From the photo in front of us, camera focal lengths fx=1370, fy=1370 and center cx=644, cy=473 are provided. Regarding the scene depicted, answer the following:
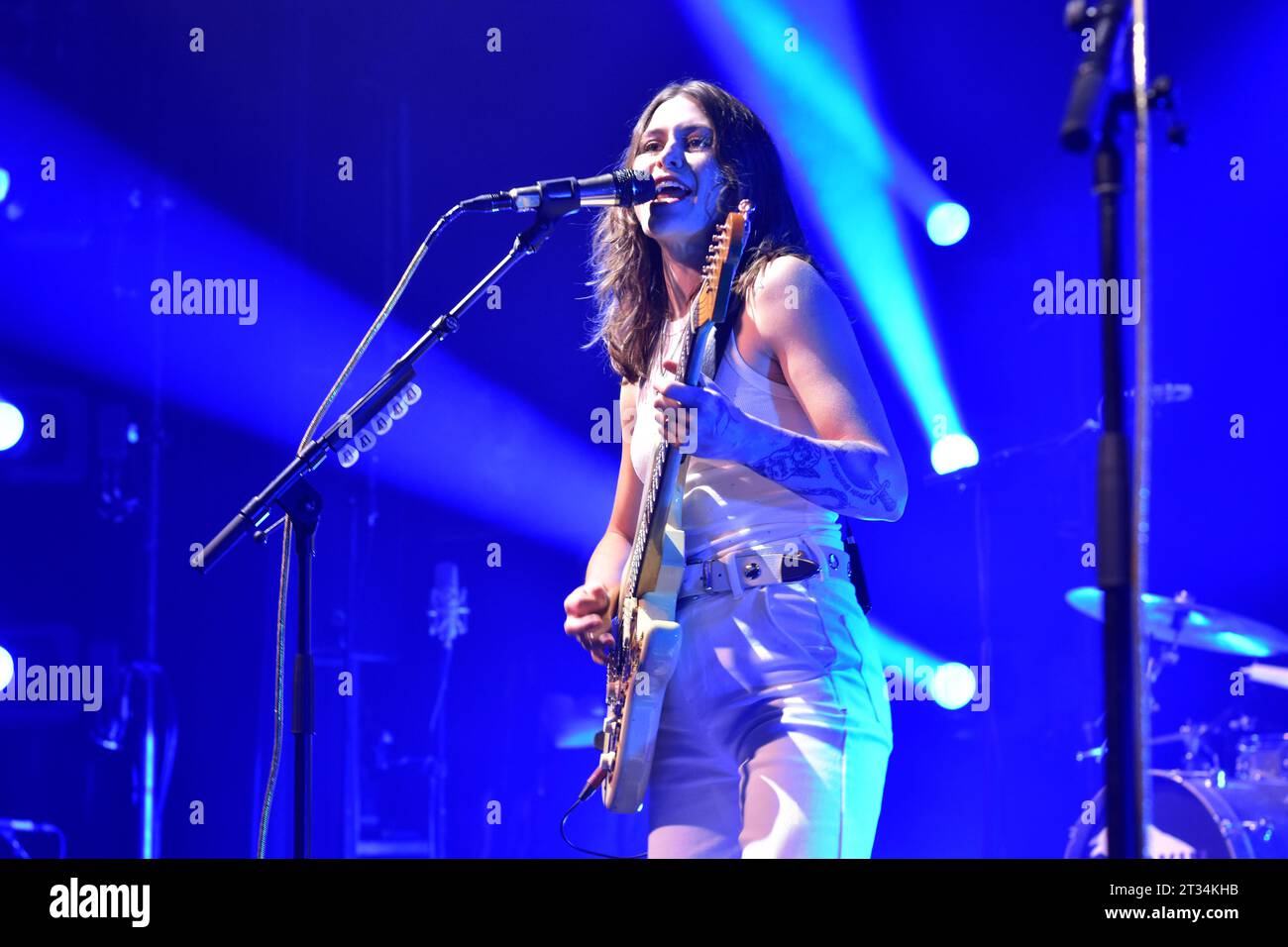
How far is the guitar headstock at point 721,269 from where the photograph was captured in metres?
2.44

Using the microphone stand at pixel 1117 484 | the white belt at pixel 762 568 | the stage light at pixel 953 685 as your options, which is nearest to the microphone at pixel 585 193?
the white belt at pixel 762 568

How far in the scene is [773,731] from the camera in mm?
2250

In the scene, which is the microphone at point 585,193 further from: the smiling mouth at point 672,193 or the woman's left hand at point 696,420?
the woman's left hand at point 696,420

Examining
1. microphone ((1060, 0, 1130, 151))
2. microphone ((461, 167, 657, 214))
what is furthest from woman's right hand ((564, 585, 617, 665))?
microphone ((1060, 0, 1130, 151))

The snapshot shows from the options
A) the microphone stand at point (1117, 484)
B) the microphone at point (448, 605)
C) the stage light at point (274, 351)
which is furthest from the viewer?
the microphone at point (448, 605)

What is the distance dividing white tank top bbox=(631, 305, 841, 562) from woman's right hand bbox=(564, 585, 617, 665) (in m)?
0.23

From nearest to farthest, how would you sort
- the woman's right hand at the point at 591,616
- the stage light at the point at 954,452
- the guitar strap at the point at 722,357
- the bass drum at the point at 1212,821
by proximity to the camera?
the guitar strap at the point at 722,357 → the woman's right hand at the point at 591,616 → the bass drum at the point at 1212,821 → the stage light at the point at 954,452

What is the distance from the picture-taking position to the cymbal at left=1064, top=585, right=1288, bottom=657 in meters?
3.98

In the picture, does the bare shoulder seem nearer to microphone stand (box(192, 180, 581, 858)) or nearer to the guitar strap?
the guitar strap

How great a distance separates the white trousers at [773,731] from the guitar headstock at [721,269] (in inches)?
19.8
